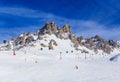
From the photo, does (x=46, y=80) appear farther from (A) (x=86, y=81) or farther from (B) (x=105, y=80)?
(B) (x=105, y=80)

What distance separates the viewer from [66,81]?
32.0 meters

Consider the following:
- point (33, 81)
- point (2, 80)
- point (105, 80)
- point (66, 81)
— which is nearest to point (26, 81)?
point (33, 81)

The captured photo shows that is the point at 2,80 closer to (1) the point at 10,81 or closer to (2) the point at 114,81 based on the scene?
(1) the point at 10,81

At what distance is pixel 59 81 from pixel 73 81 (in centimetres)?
208

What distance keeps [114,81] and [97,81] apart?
Result: 6.99ft

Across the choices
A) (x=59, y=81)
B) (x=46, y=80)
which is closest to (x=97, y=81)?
(x=59, y=81)

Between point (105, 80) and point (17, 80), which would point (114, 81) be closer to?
point (105, 80)

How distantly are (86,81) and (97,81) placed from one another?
1.60 meters

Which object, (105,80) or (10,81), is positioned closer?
(105,80)

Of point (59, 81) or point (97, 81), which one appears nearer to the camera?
point (97, 81)

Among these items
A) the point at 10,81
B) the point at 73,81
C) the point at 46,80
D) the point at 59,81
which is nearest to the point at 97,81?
the point at 73,81

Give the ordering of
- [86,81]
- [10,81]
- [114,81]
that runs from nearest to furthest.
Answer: [114,81], [86,81], [10,81]

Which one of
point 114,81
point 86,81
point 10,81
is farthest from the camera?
point 10,81

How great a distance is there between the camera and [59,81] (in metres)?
32.5
